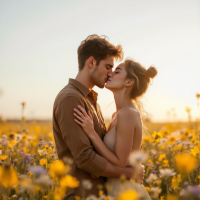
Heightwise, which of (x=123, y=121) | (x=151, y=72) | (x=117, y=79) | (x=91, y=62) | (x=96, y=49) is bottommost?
(x=123, y=121)

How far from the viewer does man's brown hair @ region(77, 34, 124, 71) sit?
10.1 feet

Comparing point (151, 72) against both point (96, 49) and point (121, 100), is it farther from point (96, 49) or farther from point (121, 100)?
point (96, 49)

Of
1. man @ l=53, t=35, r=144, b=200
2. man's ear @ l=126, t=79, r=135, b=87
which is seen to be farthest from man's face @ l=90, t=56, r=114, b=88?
man's ear @ l=126, t=79, r=135, b=87

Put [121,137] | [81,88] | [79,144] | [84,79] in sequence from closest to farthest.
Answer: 1. [79,144]
2. [121,137]
3. [81,88]
4. [84,79]

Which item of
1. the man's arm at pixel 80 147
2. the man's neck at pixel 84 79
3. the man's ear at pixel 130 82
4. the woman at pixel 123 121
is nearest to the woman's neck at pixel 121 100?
the woman at pixel 123 121

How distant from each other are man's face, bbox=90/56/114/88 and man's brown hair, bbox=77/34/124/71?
6 cm

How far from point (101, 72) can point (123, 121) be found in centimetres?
91

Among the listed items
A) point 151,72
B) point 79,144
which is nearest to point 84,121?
point 79,144

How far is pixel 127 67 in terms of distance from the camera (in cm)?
303

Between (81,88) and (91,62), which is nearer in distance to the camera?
(81,88)

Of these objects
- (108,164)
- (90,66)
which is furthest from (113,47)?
(108,164)

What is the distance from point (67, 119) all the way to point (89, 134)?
28 cm

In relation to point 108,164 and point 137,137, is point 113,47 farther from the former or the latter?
point 108,164

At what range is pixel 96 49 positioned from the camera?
3.09m
